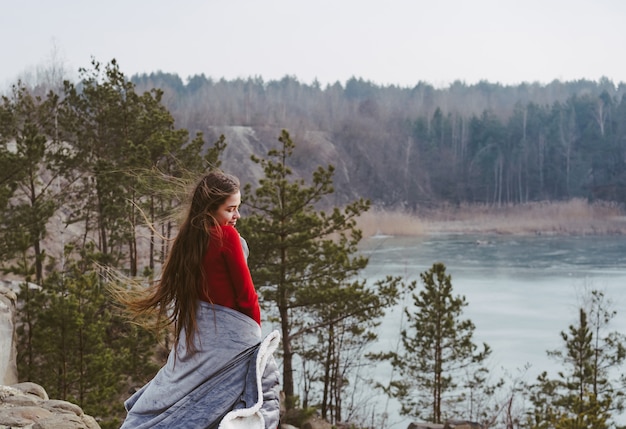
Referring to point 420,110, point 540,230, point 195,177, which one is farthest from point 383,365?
point 420,110

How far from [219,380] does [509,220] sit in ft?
177

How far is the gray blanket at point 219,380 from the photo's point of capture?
3330mm

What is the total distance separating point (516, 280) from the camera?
2927 cm

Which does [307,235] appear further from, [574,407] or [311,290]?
[574,407]

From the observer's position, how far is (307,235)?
1334 centimetres

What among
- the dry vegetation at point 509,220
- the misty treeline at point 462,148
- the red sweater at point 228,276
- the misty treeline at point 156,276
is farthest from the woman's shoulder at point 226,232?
the misty treeline at point 462,148

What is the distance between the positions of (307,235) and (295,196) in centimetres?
69

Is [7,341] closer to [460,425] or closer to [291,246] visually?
[291,246]

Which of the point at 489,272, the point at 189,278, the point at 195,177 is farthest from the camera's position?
the point at 489,272

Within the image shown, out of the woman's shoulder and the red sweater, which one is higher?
the woman's shoulder

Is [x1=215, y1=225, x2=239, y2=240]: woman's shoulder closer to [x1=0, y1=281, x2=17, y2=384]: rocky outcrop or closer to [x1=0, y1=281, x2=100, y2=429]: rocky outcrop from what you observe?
[x1=0, y1=281, x2=100, y2=429]: rocky outcrop

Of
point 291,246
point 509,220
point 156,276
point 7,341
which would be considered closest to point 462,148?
point 509,220

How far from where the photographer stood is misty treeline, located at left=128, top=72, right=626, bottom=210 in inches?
2803

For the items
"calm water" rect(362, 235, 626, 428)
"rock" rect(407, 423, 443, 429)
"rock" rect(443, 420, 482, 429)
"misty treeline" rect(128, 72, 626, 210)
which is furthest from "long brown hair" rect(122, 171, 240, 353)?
"misty treeline" rect(128, 72, 626, 210)
